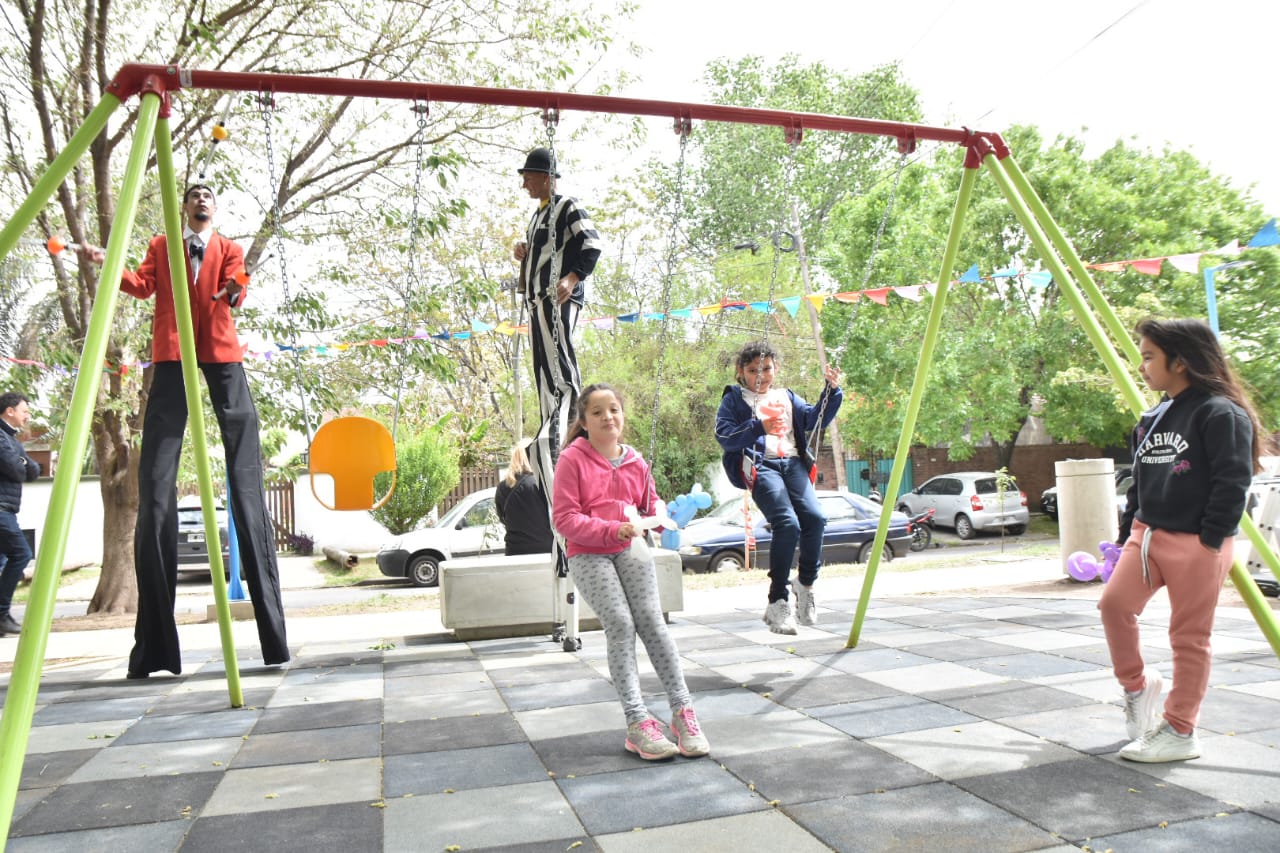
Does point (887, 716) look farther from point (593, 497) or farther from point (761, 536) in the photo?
point (761, 536)

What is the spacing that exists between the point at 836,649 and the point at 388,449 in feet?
8.88

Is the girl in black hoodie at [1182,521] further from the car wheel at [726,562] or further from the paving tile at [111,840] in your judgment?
the car wheel at [726,562]

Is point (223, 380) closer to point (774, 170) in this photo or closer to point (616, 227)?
point (616, 227)

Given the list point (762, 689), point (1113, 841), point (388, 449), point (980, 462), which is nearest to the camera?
point (1113, 841)

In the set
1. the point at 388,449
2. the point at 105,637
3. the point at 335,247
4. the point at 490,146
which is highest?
the point at 490,146

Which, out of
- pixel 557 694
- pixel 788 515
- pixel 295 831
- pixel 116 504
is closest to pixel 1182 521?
pixel 788 515

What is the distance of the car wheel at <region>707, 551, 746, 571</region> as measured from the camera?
1520cm

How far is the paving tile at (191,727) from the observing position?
4.06m

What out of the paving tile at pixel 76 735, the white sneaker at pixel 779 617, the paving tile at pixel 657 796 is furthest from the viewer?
the white sneaker at pixel 779 617

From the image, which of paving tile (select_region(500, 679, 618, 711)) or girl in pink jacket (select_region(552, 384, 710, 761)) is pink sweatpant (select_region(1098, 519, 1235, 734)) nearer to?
girl in pink jacket (select_region(552, 384, 710, 761))

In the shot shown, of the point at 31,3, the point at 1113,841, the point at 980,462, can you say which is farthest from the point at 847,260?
the point at 1113,841

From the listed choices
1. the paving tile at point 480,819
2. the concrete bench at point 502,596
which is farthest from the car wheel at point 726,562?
the paving tile at point 480,819

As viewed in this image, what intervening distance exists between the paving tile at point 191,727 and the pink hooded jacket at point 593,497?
1698 mm

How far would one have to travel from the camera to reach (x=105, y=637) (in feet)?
25.6
